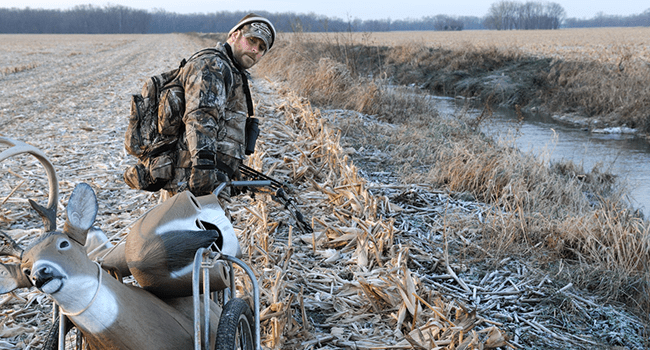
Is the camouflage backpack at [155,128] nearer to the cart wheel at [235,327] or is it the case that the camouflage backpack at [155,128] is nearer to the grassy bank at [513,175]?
the cart wheel at [235,327]

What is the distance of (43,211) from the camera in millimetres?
1476

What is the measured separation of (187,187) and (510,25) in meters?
118

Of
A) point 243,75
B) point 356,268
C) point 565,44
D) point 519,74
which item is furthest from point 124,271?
point 565,44

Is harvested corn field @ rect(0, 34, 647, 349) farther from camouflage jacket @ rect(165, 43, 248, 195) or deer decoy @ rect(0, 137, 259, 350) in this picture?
deer decoy @ rect(0, 137, 259, 350)

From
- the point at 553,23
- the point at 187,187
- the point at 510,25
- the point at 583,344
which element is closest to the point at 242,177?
the point at 187,187

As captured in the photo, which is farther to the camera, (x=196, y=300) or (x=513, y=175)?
(x=513, y=175)

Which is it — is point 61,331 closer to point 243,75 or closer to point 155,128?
point 155,128

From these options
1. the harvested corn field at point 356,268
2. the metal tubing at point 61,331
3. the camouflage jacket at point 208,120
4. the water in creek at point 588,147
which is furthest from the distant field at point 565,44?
the metal tubing at point 61,331

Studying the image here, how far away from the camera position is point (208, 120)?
2936 mm

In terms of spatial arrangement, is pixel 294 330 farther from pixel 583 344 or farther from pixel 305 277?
pixel 583 344

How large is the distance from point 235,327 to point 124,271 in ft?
1.89

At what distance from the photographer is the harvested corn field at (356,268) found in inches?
115

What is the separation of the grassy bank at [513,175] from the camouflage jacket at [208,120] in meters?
2.39

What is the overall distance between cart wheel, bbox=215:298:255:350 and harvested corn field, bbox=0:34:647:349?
0.74 meters
